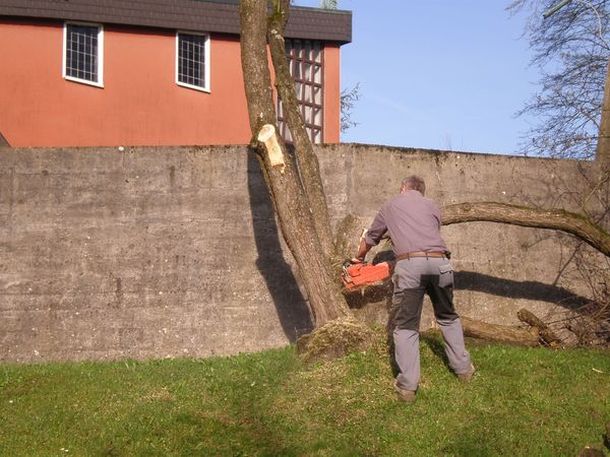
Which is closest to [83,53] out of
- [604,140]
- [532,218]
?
[604,140]

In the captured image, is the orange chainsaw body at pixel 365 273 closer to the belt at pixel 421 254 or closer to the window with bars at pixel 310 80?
the belt at pixel 421 254

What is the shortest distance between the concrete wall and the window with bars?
9265 millimetres

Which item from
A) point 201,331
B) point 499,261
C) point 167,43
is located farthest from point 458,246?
point 167,43

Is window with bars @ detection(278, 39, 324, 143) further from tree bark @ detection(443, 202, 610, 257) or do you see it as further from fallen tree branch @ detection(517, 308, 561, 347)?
fallen tree branch @ detection(517, 308, 561, 347)

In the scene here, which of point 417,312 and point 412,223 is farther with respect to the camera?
point 412,223

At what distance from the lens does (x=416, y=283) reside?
9.65 metres

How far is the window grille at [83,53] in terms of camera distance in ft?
67.6

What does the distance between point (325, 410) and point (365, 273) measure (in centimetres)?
213

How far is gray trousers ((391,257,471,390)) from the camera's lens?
945cm

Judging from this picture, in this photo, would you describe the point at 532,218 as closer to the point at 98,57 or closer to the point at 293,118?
the point at 293,118

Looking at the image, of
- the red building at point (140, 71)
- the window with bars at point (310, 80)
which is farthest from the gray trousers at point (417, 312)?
the window with bars at point (310, 80)

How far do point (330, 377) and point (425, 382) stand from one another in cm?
89

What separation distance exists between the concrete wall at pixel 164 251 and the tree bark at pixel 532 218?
26.5 inches

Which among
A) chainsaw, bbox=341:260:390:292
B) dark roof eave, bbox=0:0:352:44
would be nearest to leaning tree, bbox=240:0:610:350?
chainsaw, bbox=341:260:390:292
